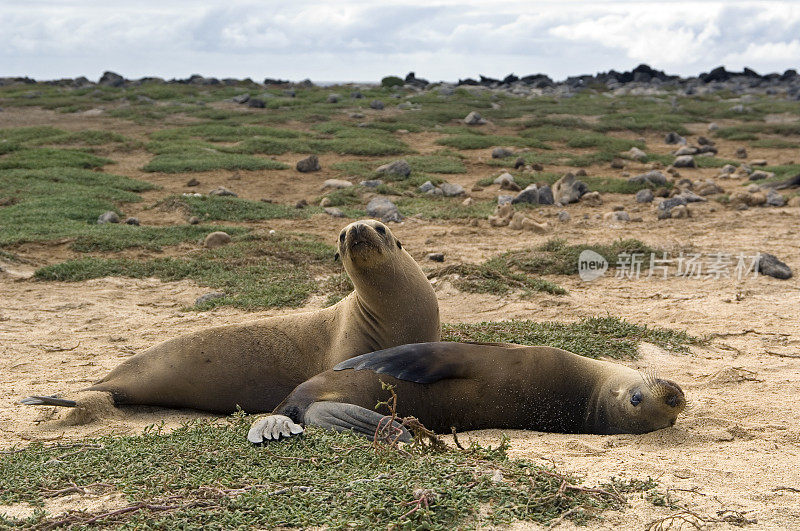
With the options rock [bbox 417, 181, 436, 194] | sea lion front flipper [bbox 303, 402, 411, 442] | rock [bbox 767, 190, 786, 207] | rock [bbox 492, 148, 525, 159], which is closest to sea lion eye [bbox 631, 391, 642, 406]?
sea lion front flipper [bbox 303, 402, 411, 442]

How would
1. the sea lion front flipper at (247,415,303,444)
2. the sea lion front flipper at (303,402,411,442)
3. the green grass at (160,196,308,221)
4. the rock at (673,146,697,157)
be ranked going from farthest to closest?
the rock at (673,146,697,157) < the green grass at (160,196,308,221) < the sea lion front flipper at (303,402,411,442) < the sea lion front flipper at (247,415,303,444)

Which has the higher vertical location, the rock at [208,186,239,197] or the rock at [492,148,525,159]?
the rock at [492,148,525,159]

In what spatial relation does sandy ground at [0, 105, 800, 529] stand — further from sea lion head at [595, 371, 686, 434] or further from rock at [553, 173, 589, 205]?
rock at [553, 173, 589, 205]

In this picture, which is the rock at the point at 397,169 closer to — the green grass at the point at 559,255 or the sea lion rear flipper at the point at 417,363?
the green grass at the point at 559,255

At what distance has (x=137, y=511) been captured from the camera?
9.64ft

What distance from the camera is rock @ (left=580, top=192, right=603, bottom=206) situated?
12.9 metres

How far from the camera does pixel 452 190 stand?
45.0 feet

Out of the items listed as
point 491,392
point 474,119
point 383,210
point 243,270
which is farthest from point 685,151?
point 491,392

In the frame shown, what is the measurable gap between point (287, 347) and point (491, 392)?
156cm

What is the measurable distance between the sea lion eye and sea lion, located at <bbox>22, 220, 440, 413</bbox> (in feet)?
4.57

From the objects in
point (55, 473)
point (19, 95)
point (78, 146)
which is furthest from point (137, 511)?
point (19, 95)

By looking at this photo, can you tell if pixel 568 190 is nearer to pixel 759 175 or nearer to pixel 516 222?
pixel 516 222

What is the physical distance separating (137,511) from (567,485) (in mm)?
1510

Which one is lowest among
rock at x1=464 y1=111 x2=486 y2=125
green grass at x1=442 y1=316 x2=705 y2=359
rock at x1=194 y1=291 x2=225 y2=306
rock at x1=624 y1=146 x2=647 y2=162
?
rock at x1=194 y1=291 x2=225 y2=306
